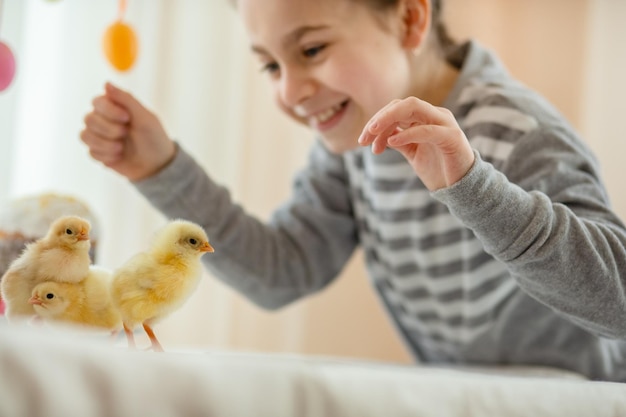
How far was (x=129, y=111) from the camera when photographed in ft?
2.18

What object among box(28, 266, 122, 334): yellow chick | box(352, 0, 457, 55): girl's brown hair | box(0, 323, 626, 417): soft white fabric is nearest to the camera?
box(0, 323, 626, 417): soft white fabric

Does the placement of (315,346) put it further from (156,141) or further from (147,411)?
(147,411)

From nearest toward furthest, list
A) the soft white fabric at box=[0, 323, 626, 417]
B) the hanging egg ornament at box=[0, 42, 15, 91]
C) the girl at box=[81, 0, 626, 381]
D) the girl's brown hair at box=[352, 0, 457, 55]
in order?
the soft white fabric at box=[0, 323, 626, 417] < the girl at box=[81, 0, 626, 381] < the hanging egg ornament at box=[0, 42, 15, 91] < the girl's brown hair at box=[352, 0, 457, 55]

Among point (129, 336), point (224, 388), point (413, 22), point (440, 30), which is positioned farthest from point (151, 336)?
point (440, 30)

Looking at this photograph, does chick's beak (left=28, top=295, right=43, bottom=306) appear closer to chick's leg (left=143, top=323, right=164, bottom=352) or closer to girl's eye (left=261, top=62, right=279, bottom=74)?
chick's leg (left=143, top=323, right=164, bottom=352)

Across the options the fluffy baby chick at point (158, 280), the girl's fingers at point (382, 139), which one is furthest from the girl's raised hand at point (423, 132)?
the fluffy baby chick at point (158, 280)

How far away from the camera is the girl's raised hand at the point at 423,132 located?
478 millimetres

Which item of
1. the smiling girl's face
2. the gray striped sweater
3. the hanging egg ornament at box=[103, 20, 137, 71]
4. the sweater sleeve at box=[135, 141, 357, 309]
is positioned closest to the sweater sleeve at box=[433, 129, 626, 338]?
the gray striped sweater

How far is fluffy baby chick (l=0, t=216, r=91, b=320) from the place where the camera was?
1.37 ft

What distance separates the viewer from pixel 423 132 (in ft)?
1.57

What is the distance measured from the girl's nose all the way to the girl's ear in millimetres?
110

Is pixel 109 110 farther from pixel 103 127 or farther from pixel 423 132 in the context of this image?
pixel 423 132

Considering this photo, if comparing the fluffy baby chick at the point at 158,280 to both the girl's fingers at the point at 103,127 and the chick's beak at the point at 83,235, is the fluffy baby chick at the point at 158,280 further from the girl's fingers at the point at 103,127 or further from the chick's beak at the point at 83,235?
the girl's fingers at the point at 103,127

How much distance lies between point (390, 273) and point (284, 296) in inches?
5.8
